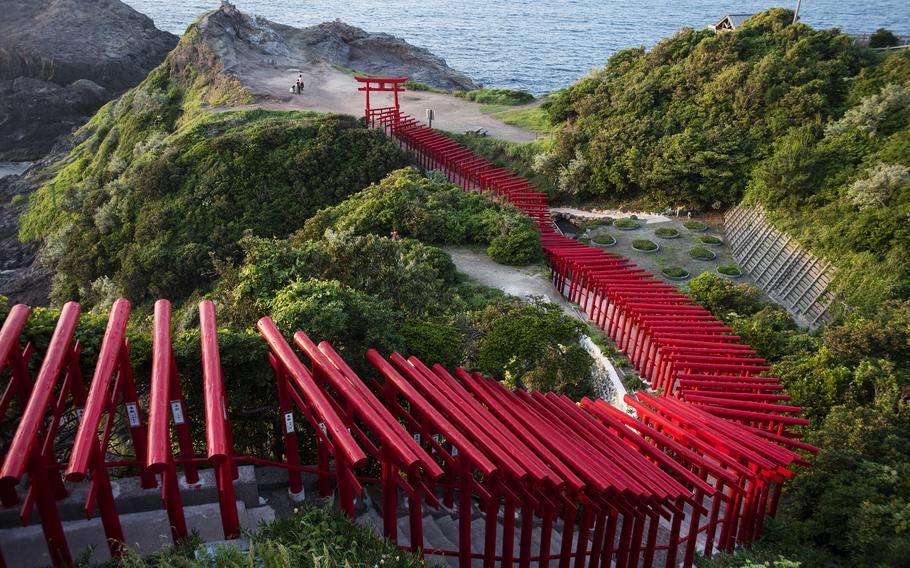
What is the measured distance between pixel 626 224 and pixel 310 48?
3416 cm

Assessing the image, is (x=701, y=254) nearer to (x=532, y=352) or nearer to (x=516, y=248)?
(x=516, y=248)

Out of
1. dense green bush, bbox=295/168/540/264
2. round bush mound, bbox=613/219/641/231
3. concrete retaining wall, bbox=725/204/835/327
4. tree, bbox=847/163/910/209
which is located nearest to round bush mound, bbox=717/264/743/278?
concrete retaining wall, bbox=725/204/835/327

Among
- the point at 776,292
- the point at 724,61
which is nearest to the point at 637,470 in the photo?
the point at 776,292

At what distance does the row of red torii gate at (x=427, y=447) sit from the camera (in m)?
6.68

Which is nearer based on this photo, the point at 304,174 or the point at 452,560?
the point at 452,560

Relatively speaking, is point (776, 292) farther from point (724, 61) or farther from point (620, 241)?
point (724, 61)

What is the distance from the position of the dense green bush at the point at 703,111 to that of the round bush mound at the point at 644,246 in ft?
16.4

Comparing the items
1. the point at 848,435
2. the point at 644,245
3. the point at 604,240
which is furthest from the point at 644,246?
the point at 848,435

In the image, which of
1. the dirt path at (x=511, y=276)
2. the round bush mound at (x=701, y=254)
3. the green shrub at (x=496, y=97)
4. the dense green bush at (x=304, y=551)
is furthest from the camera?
the green shrub at (x=496, y=97)

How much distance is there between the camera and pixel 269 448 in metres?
10.5

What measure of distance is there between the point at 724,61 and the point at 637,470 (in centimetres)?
2872

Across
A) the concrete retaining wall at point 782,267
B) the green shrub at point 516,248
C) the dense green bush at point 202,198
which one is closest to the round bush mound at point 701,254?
the concrete retaining wall at point 782,267

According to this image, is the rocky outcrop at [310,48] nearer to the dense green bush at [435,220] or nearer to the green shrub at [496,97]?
the green shrub at [496,97]

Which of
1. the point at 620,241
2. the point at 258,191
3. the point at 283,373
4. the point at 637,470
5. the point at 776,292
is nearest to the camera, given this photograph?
the point at 283,373
